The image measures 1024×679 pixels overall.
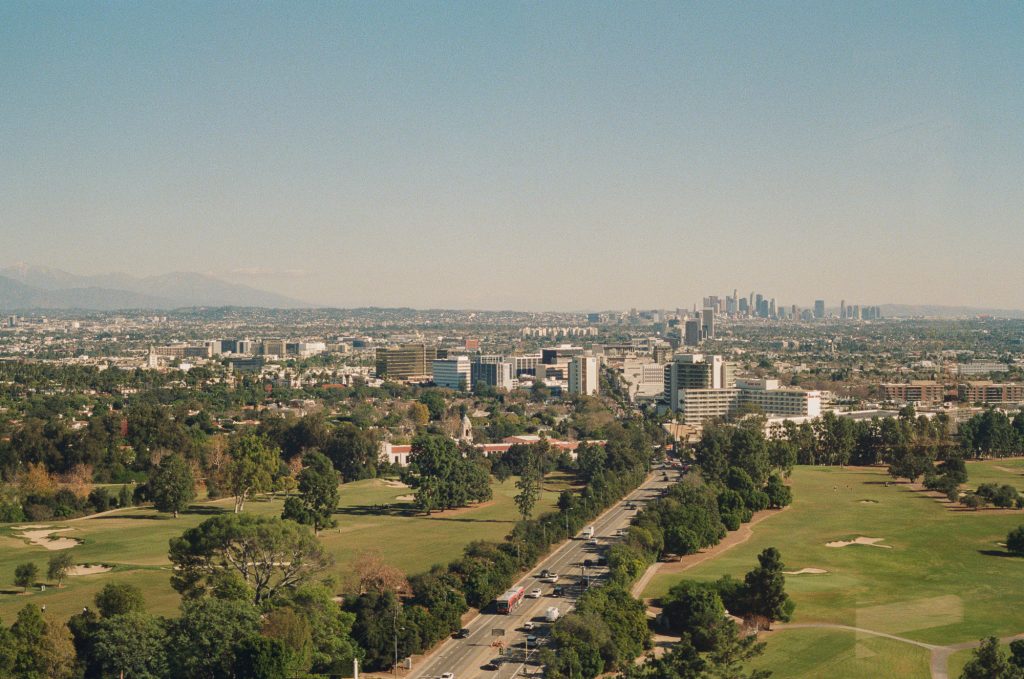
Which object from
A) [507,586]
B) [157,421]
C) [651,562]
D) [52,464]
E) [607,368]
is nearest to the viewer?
[507,586]

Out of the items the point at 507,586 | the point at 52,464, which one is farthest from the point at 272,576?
the point at 52,464

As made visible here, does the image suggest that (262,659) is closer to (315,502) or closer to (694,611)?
(694,611)

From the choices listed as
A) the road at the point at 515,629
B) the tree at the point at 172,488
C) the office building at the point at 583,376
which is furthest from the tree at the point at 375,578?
the office building at the point at 583,376

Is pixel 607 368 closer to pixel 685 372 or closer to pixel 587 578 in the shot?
pixel 685 372

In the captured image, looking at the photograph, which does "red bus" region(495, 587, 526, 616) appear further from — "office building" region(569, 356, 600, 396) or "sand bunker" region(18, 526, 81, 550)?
"office building" region(569, 356, 600, 396)

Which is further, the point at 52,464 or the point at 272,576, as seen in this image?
the point at 52,464

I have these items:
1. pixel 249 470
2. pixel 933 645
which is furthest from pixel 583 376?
pixel 933 645

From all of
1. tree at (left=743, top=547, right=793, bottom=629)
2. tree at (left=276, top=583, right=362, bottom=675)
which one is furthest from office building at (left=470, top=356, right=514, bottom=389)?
tree at (left=276, top=583, right=362, bottom=675)
